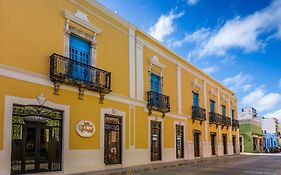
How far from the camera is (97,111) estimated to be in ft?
46.6

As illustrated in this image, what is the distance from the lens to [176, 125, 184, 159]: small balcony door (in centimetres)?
2131

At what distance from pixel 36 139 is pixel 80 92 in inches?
105

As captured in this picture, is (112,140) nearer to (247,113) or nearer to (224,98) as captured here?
(224,98)

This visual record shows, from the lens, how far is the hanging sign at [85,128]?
13077mm

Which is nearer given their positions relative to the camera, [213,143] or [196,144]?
[196,144]

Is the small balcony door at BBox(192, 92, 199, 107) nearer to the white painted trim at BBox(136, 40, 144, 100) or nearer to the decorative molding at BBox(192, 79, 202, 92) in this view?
the decorative molding at BBox(192, 79, 202, 92)

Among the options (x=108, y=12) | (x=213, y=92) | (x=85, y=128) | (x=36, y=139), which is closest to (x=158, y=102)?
(x=108, y=12)

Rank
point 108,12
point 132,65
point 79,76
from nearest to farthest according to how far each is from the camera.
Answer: point 79,76, point 108,12, point 132,65

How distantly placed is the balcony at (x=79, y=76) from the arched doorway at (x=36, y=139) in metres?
1.07

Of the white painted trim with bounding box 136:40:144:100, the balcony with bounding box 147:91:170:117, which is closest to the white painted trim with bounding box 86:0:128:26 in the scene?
the white painted trim with bounding box 136:40:144:100

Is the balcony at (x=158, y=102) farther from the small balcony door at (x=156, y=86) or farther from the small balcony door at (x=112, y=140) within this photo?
the small balcony door at (x=112, y=140)

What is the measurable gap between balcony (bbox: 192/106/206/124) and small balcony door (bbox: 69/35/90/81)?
11.9 metres

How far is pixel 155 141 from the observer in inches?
740

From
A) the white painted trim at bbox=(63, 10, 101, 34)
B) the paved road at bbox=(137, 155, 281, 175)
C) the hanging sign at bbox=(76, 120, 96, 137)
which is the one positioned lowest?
the paved road at bbox=(137, 155, 281, 175)
